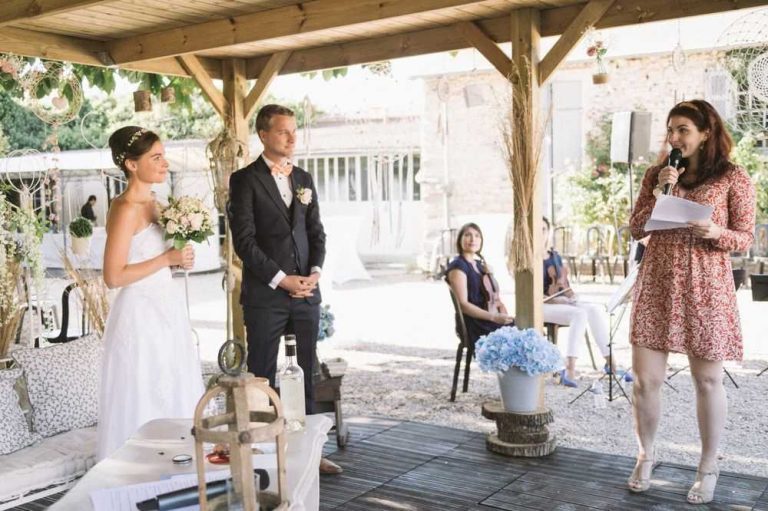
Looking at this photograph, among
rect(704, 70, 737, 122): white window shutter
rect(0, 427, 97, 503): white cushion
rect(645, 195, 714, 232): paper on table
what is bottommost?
rect(0, 427, 97, 503): white cushion

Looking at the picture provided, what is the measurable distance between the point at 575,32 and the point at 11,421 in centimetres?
353

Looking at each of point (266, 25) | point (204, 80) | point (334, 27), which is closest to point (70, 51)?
point (204, 80)

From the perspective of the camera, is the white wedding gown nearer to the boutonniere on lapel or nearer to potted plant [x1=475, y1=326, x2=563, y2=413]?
the boutonniere on lapel

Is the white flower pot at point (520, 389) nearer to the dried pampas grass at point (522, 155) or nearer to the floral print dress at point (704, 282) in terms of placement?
the dried pampas grass at point (522, 155)

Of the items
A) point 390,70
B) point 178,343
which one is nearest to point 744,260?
point 390,70

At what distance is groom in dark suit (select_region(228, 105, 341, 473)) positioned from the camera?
409 centimetres

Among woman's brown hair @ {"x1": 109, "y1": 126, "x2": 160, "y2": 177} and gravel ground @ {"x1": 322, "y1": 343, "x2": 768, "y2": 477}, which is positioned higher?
woman's brown hair @ {"x1": 109, "y1": 126, "x2": 160, "y2": 177}

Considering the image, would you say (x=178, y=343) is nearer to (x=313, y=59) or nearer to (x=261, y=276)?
(x=261, y=276)

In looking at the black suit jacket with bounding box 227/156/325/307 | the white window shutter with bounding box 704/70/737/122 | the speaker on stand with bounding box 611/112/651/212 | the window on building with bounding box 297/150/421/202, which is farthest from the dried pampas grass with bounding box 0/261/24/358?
the window on building with bounding box 297/150/421/202

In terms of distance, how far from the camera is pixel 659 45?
13953mm

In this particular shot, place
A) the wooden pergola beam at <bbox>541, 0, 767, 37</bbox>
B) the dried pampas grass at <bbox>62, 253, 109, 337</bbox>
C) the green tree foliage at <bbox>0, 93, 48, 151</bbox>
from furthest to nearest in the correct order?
the green tree foliage at <bbox>0, 93, 48, 151</bbox>
the dried pampas grass at <bbox>62, 253, 109, 337</bbox>
the wooden pergola beam at <bbox>541, 0, 767, 37</bbox>

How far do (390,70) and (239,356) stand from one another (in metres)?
5.41

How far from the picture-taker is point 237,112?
21.1ft

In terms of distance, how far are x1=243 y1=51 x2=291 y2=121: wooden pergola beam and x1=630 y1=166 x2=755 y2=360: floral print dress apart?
3.57m
